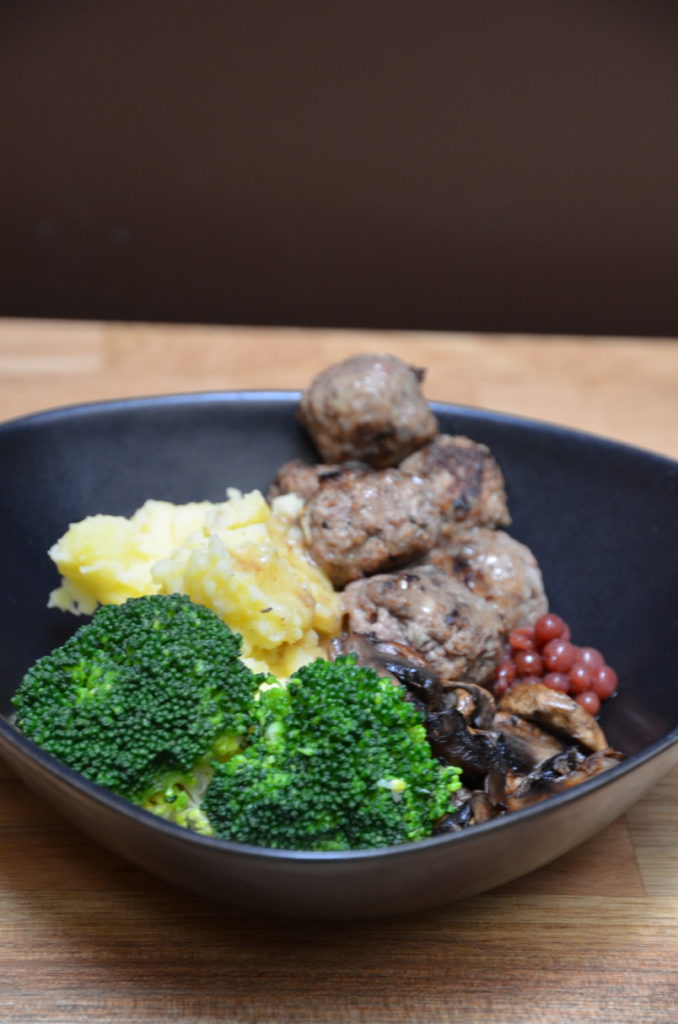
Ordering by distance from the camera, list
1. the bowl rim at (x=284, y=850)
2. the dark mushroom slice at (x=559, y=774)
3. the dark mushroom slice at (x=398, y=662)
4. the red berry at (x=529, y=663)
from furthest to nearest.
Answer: the red berry at (x=529, y=663) → the dark mushroom slice at (x=398, y=662) → the dark mushroom slice at (x=559, y=774) → the bowl rim at (x=284, y=850)

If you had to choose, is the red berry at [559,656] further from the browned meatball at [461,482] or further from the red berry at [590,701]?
the browned meatball at [461,482]

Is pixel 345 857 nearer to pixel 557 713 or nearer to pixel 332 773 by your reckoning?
pixel 332 773

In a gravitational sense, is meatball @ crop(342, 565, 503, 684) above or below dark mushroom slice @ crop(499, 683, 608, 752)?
above

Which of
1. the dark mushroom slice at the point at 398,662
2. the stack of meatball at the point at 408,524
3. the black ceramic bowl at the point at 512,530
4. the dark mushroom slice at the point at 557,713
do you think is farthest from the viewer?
the stack of meatball at the point at 408,524

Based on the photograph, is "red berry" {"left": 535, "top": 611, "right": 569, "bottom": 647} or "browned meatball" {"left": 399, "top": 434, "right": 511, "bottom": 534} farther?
"browned meatball" {"left": 399, "top": 434, "right": 511, "bottom": 534}

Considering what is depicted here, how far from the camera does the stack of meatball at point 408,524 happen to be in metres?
2.74

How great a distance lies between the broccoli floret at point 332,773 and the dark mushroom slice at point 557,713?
1.46ft

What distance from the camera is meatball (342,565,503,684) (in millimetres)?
2709

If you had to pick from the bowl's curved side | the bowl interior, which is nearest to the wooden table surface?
the bowl's curved side

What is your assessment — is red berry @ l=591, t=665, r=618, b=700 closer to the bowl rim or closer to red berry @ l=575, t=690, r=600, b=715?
red berry @ l=575, t=690, r=600, b=715

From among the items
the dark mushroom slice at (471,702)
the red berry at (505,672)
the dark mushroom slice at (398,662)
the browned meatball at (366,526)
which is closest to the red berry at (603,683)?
the red berry at (505,672)

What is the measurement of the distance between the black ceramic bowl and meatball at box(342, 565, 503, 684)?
0.35 meters

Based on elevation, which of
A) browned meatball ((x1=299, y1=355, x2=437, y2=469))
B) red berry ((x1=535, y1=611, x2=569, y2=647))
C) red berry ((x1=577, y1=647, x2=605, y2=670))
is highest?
browned meatball ((x1=299, y1=355, x2=437, y2=469))

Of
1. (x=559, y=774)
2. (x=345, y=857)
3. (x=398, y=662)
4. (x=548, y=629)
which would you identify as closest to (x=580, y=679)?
(x=548, y=629)
